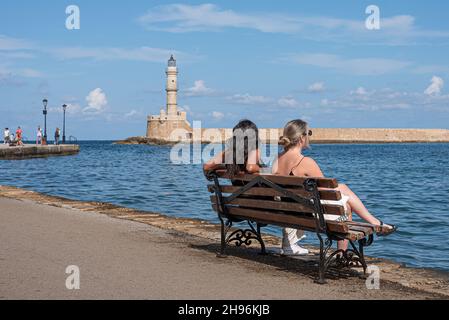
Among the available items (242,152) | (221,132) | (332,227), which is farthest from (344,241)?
(221,132)

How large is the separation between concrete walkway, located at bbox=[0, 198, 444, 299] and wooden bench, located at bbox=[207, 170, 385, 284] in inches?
13.9

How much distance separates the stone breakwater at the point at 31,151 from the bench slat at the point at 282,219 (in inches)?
1426

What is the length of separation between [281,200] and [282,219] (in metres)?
0.19

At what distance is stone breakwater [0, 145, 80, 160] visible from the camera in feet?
135

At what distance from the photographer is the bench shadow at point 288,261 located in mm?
5938

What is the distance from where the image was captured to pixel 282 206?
5984mm

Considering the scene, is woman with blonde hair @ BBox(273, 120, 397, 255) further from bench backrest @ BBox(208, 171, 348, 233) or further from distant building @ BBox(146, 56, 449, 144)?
distant building @ BBox(146, 56, 449, 144)

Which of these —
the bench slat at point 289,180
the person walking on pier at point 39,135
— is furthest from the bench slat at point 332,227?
the person walking on pier at point 39,135

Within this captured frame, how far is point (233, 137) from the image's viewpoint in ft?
20.5

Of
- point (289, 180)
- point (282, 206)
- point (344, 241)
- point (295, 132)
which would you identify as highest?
point (295, 132)

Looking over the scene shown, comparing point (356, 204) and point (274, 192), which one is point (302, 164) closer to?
point (274, 192)

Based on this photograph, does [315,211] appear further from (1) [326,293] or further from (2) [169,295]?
(2) [169,295]
